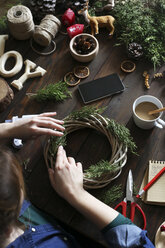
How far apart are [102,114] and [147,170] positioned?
313 millimetres

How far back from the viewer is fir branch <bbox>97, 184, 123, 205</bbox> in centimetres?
119

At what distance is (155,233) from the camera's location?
45.2 inches

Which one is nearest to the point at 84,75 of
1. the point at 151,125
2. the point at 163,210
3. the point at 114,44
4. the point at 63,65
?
the point at 63,65

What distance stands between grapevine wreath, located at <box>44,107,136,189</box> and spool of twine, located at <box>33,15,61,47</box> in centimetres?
42

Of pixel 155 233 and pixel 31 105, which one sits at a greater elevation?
pixel 31 105

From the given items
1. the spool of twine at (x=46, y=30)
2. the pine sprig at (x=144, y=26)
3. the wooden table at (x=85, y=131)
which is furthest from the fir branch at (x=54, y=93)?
the pine sprig at (x=144, y=26)

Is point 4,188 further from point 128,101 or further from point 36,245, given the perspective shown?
point 128,101

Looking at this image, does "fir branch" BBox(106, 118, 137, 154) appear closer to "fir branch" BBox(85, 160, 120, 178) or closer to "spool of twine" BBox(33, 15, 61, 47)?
"fir branch" BBox(85, 160, 120, 178)

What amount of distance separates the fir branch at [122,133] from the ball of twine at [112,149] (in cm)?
1

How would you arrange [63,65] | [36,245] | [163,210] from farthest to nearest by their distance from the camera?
[63,65], [163,210], [36,245]

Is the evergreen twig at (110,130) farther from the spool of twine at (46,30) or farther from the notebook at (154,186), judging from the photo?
the spool of twine at (46,30)

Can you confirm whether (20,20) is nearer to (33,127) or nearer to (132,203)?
(33,127)

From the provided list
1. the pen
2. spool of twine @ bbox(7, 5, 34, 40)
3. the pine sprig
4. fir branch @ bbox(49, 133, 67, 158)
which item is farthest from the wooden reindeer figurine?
the pen

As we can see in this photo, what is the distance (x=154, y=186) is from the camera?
47.7 inches
